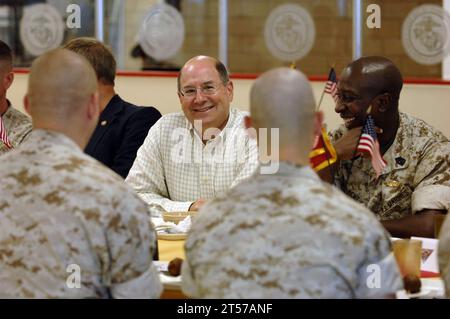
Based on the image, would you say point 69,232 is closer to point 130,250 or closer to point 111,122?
point 130,250

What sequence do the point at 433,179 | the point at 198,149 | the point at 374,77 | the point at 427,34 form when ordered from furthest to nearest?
the point at 427,34, the point at 198,149, the point at 374,77, the point at 433,179

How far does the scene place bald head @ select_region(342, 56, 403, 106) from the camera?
12.7 ft

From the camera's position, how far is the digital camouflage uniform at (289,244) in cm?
203

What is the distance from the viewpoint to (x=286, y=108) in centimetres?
215

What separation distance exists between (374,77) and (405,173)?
445mm

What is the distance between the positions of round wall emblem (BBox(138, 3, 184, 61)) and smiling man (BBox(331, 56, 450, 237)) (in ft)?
10.6

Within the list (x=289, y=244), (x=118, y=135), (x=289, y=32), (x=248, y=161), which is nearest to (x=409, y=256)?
(x=289, y=244)

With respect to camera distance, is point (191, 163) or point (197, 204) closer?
point (197, 204)

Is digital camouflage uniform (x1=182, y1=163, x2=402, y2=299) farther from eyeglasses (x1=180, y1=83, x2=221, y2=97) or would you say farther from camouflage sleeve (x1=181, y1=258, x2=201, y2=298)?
eyeglasses (x1=180, y1=83, x2=221, y2=97)

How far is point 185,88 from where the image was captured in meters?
4.29

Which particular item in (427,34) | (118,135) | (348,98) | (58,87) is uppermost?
(427,34)

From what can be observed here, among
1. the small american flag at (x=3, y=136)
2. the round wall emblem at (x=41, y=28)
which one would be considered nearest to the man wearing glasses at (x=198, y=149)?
the small american flag at (x=3, y=136)

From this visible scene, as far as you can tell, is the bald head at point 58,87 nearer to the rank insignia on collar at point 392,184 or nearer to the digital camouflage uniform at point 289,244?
the digital camouflage uniform at point 289,244

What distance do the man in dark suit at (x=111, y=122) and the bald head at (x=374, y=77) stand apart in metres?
1.31
